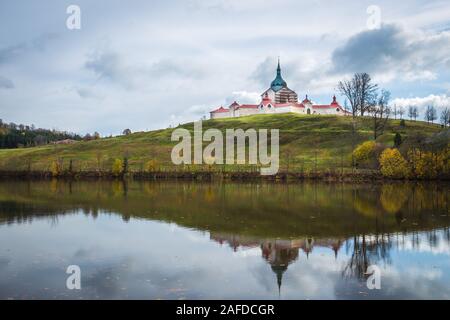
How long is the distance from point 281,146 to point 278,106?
4962cm

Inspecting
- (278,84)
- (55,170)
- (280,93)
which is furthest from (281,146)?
(278,84)

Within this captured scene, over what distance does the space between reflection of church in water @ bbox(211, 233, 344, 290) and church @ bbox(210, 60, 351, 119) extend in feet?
429

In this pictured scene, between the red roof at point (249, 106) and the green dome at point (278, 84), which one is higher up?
the green dome at point (278, 84)

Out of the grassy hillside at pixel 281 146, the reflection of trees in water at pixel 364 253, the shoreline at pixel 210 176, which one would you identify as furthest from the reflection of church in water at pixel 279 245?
the grassy hillside at pixel 281 146

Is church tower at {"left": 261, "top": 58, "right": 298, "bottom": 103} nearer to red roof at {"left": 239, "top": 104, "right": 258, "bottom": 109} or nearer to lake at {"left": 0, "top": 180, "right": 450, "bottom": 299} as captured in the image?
red roof at {"left": 239, "top": 104, "right": 258, "bottom": 109}

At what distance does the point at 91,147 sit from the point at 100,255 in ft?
355

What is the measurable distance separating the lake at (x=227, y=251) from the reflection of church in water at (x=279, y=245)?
0.17 ft

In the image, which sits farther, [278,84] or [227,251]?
[278,84]

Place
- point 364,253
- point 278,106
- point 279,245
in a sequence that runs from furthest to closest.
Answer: point 278,106, point 279,245, point 364,253

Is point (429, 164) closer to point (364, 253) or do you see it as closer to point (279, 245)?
point (364, 253)

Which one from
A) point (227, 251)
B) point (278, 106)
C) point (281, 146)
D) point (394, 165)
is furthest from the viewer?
point (278, 106)

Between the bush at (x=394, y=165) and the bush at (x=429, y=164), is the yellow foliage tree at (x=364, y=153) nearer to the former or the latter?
the bush at (x=394, y=165)

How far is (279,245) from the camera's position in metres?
23.3

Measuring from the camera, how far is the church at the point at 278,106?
15300cm
